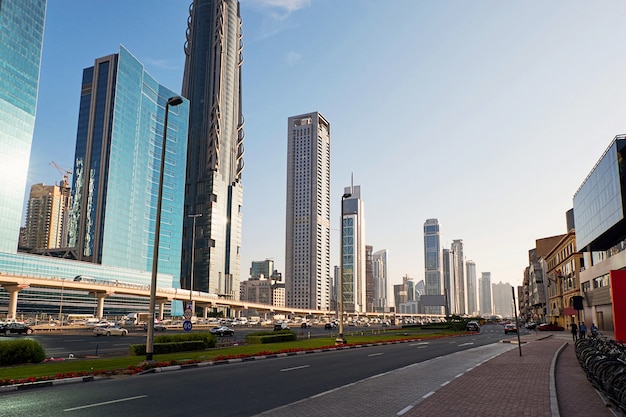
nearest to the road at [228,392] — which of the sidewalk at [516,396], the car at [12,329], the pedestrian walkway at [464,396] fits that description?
the pedestrian walkway at [464,396]

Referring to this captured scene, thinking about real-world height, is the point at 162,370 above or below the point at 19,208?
below

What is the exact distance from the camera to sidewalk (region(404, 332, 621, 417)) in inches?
456

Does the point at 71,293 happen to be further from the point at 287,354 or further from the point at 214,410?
the point at 214,410

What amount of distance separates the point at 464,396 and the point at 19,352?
1996 cm

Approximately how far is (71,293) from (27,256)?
18.3 metres

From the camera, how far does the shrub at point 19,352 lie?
72.7ft

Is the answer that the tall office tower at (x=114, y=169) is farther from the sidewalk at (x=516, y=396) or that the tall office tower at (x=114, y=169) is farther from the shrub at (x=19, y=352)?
the sidewalk at (x=516, y=396)

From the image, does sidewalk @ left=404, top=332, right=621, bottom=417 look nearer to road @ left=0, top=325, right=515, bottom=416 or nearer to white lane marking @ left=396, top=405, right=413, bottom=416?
white lane marking @ left=396, top=405, right=413, bottom=416

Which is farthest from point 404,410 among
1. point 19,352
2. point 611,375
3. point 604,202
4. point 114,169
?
point 114,169

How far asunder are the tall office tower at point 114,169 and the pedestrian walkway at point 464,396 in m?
161

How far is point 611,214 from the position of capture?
54031 mm

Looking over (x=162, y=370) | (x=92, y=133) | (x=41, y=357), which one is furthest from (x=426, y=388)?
(x=92, y=133)

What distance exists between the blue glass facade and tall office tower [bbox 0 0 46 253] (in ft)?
427

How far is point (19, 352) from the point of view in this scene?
22656mm
